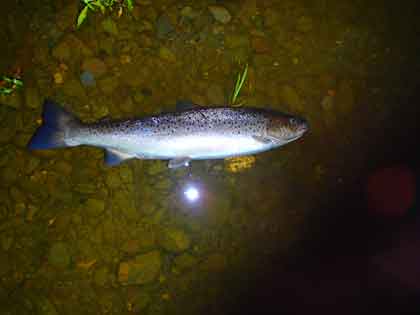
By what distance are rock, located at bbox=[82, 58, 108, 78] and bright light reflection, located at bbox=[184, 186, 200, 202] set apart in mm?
1243

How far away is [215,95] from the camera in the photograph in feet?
8.29

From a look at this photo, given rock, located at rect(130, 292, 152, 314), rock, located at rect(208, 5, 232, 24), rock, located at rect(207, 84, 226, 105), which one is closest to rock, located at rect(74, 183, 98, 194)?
rock, located at rect(130, 292, 152, 314)

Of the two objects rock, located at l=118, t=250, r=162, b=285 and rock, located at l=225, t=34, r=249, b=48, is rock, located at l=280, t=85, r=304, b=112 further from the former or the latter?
rock, located at l=118, t=250, r=162, b=285

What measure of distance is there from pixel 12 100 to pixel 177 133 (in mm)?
1470

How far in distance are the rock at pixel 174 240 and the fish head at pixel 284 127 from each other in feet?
3.73

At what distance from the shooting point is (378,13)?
277cm

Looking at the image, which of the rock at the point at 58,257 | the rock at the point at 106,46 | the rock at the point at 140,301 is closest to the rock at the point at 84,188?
the rock at the point at 58,257

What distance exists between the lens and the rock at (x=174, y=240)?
96.3 inches

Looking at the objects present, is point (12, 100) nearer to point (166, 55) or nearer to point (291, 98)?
point (166, 55)

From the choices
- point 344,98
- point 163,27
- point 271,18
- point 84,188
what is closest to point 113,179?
point 84,188

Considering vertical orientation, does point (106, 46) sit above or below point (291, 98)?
above

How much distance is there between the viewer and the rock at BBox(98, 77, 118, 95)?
244cm

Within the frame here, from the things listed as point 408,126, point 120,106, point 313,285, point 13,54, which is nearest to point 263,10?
point 120,106

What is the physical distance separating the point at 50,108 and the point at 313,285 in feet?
8.95
